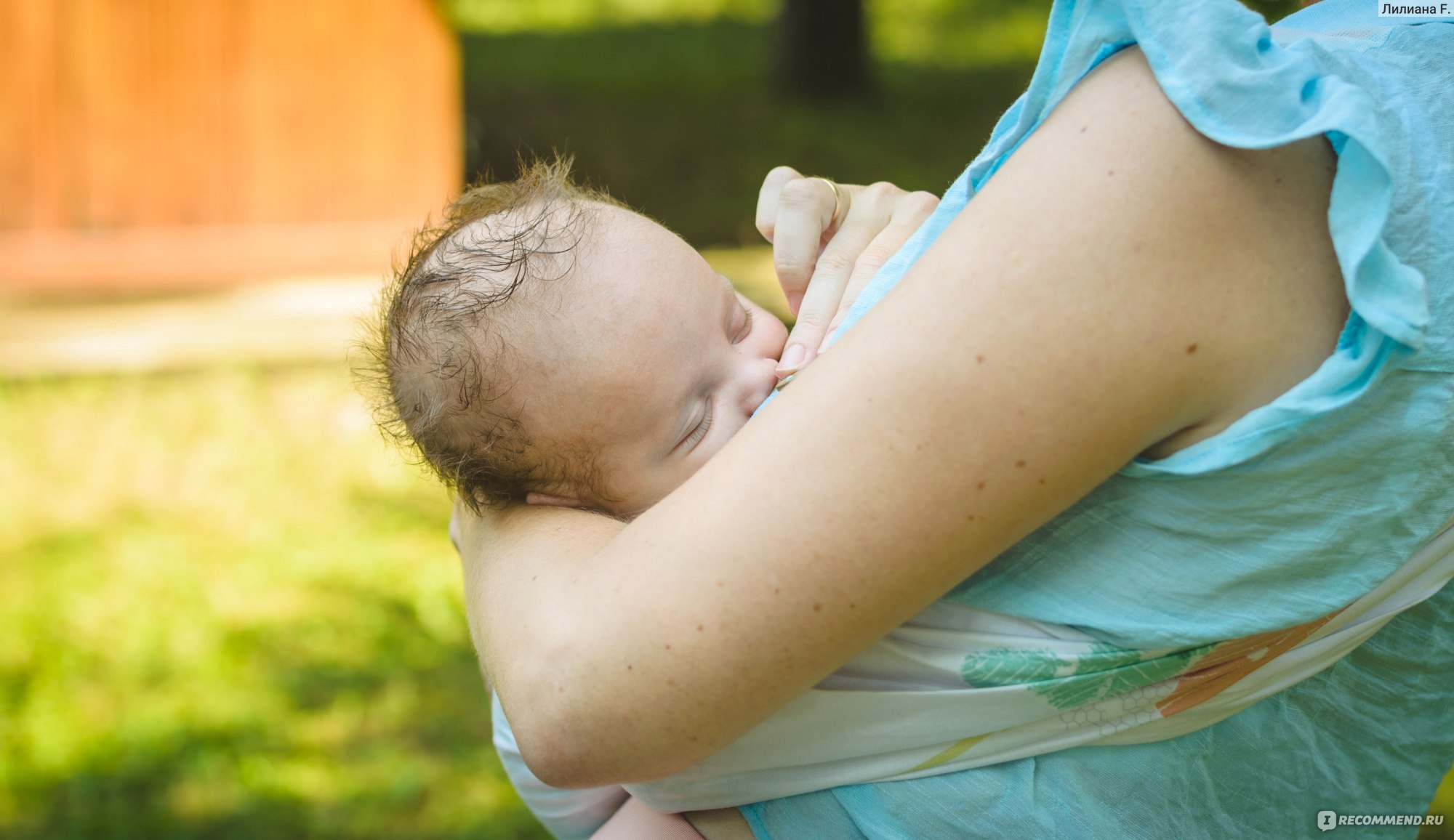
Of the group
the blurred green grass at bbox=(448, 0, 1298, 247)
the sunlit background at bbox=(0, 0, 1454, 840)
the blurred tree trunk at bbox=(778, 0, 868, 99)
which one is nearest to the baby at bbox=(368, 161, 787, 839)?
the sunlit background at bbox=(0, 0, 1454, 840)

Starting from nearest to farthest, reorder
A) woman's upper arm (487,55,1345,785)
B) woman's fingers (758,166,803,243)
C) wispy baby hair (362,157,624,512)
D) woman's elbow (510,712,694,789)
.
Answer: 1. woman's upper arm (487,55,1345,785)
2. woman's elbow (510,712,694,789)
3. wispy baby hair (362,157,624,512)
4. woman's fingers (758,166,803,243)

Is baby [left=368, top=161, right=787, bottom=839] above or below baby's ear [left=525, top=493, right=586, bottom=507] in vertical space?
above

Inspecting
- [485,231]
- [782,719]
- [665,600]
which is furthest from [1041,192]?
[485,231]

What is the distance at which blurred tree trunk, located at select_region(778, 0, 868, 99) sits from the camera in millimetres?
13305

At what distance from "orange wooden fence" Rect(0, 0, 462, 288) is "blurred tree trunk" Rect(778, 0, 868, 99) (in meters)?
6.15

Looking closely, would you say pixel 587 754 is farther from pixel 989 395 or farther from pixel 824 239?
pixel 824 239

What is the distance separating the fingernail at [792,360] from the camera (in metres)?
1.53

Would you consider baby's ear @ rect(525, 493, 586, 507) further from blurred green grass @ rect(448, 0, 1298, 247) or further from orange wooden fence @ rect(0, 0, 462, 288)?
blurred green grass @ rect(448, 0, 1298, 247)

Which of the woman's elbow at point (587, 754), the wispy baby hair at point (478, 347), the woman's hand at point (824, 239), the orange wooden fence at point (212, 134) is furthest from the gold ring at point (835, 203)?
the orange wooden fence at point (212, 134)

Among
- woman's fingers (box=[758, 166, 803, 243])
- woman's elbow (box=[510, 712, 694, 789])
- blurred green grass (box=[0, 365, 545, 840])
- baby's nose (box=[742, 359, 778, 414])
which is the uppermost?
woman's fingers (box=[758, 166, 803, 243])

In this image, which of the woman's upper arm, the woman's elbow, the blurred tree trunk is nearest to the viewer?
the woman's upper arm

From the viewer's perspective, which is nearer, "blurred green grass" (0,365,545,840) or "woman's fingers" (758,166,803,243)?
"woman's fingers" (758,166,803,243)

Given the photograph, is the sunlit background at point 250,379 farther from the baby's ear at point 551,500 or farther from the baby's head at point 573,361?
the baby's ear at point 551,500

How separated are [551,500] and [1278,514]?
0.90 meters
